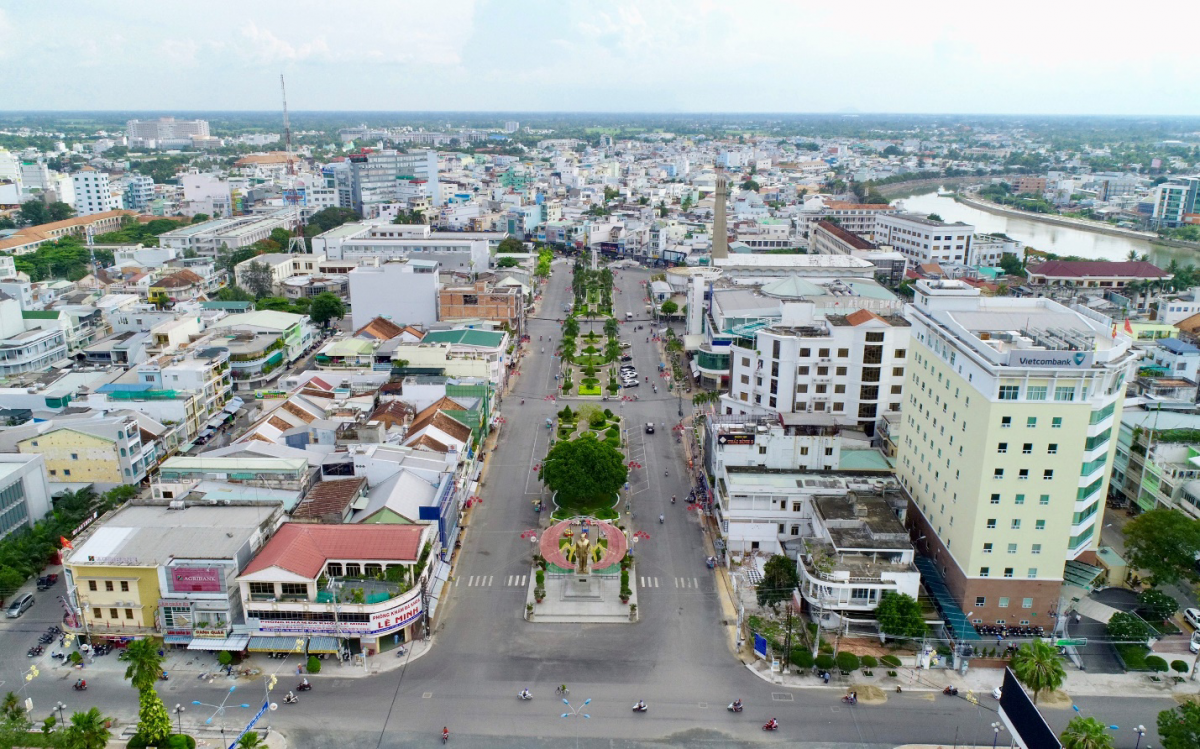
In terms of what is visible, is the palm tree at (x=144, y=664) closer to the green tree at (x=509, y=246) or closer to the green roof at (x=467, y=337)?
the green roof at (x=467, y=337)

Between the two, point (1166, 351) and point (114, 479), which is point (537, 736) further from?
point (1166, 351)

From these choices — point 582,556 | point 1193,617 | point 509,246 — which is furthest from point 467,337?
point 509,246

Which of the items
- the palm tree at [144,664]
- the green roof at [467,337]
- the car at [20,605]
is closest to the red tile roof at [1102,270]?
the green roof at [467,337]

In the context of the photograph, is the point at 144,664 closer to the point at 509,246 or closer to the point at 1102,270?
the point at 509,246

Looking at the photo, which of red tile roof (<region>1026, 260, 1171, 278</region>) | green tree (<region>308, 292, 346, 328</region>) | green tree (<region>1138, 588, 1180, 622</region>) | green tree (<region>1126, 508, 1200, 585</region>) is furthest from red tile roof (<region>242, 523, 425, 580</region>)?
red tile roof (<region>1026, 260, 1171, 278</region>)

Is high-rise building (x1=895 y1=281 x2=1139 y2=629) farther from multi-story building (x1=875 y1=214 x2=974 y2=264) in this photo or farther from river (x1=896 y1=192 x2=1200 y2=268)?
river (x1=896 y1=192 x2=1200 y2=268)

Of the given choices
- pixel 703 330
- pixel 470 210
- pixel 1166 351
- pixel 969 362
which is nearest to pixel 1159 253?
pixel 1166 351
